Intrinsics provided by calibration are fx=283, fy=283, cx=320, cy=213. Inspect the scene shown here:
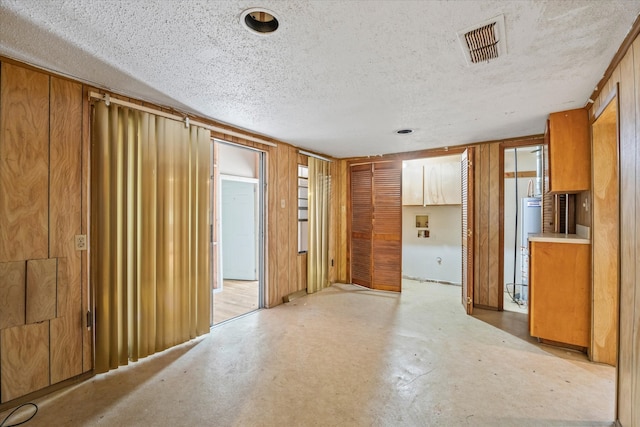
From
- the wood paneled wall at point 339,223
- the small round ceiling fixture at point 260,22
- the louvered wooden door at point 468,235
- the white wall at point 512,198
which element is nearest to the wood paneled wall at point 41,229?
the small round ceiling fixture at point 260,22

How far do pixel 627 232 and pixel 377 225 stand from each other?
3.21 metres

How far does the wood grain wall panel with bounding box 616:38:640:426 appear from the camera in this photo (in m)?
1.49

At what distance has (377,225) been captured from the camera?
4695 millimetres

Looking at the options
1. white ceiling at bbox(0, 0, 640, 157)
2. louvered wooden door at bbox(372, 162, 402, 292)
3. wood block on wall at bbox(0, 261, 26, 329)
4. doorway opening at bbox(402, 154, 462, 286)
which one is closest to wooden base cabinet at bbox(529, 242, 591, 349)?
white ceiling at bbox(0, 0, 640, 157)

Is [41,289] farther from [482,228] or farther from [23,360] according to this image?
[482,228]

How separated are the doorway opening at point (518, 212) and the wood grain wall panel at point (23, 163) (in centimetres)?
508

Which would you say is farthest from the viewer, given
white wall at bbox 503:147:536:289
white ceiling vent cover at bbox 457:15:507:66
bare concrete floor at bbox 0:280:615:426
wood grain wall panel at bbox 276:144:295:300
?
white wall at bbox 503:147:536:289

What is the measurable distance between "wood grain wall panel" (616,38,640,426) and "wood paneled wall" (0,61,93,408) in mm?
3451

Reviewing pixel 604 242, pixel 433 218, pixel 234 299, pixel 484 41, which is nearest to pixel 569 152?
pixel 604 242

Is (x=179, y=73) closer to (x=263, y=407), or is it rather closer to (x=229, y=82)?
(x=229, y=82)

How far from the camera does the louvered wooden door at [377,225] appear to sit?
179 inches

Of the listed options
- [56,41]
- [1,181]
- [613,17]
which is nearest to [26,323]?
[1,181]

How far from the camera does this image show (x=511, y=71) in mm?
1886

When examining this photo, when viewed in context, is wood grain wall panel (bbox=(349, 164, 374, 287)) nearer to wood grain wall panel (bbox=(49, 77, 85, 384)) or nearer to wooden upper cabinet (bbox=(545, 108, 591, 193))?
wooden upper cabinet (bbox=(545, 108, 591, 193))
